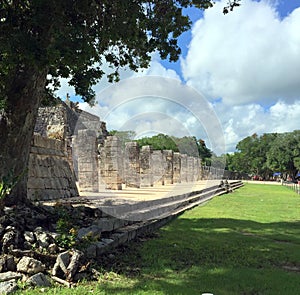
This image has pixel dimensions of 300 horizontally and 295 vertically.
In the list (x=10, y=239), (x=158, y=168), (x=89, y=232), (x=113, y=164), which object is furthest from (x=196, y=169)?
(x=10, y=239)

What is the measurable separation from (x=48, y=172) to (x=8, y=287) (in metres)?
7.75

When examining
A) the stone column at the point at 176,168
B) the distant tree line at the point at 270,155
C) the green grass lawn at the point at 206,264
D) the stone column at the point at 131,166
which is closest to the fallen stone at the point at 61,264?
the green grass lawn at the point at 206,264

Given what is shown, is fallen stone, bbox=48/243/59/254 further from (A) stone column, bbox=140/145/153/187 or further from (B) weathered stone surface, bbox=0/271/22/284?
(A) stone column, bbox=140/145/153/187

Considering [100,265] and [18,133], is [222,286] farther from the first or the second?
[18,133]

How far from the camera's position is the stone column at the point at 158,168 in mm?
26587

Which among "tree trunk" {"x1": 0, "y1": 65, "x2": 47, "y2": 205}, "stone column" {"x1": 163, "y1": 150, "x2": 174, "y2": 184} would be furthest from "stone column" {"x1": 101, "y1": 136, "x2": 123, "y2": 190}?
"tree trunk" {"x1": 0, "y1": 65, "x2": 47, "y2": 205}

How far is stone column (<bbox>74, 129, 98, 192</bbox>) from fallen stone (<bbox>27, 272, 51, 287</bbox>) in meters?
11.3

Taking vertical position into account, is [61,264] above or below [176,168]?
below

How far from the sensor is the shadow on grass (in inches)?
173

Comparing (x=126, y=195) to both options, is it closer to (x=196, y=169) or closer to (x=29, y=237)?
(x=29, y=237)

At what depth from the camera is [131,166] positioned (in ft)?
69.9

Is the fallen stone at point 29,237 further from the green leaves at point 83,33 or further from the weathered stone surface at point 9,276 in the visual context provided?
the green leaves at point 83,33

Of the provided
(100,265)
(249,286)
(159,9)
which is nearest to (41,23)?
(159,9)

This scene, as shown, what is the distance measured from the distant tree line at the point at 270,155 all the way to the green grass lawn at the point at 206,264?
50.4m
